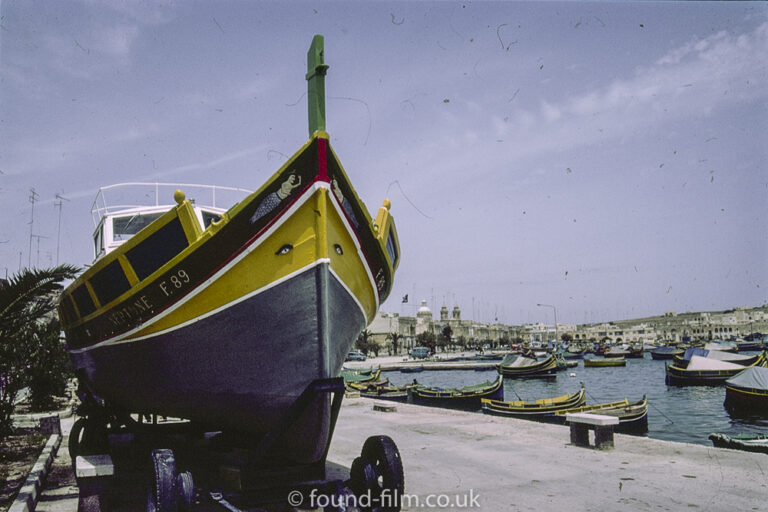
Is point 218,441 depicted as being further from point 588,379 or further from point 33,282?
point 588,379

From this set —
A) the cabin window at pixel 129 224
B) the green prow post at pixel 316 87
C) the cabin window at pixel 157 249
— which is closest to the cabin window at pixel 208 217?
the cabin window at pixel 129 224

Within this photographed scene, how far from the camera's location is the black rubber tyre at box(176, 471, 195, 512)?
488 centimetres

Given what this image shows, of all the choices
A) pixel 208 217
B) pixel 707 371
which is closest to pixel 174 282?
pixel 208 217

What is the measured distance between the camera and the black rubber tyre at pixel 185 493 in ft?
16.0

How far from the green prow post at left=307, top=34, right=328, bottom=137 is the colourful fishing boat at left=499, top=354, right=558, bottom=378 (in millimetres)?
50147

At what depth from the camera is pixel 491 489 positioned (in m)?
7.38

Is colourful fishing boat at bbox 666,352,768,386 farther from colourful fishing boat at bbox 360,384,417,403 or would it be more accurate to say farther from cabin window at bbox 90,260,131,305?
cabin window at bbox 90,260,131,305

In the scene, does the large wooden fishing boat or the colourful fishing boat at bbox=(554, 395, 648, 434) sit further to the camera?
the colourful fishing boat at bbox=(554, 395, 648, 434)

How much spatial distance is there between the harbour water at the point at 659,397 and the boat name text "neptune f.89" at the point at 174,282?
23.1 m

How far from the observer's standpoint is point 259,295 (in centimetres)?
581

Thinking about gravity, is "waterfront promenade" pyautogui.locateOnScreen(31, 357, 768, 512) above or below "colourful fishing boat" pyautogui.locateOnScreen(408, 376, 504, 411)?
above

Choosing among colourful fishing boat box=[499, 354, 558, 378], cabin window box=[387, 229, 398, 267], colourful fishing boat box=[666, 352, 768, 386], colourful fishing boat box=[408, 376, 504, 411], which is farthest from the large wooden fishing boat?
colourful fishing boat box=[499, 354, 558, 378]

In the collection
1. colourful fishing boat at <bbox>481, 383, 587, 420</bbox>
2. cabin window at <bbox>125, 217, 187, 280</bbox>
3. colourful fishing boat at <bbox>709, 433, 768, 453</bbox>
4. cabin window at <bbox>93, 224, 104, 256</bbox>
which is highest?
cabin window at <bbox>93, 224, 104, 256</bbox>

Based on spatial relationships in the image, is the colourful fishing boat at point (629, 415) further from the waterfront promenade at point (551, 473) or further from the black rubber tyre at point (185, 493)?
the black rubber tyre at point (185, 493)
